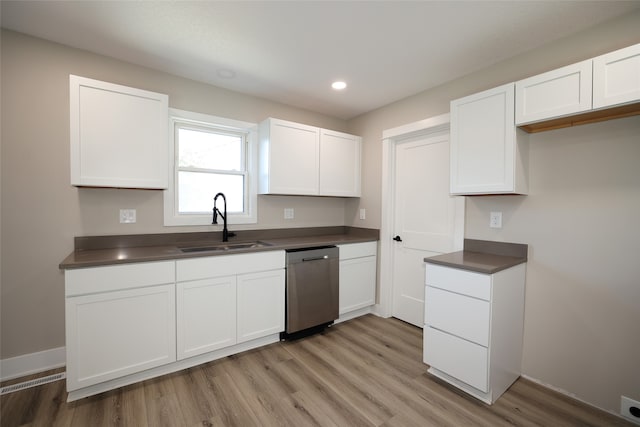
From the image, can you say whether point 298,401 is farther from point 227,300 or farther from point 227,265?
point 227,265

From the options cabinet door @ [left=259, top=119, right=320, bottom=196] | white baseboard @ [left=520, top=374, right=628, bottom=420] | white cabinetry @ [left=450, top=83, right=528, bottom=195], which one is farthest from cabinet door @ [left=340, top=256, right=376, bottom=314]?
white baseboard @ [left=520, top=374, right=628, bottom=420]

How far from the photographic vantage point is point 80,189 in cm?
221

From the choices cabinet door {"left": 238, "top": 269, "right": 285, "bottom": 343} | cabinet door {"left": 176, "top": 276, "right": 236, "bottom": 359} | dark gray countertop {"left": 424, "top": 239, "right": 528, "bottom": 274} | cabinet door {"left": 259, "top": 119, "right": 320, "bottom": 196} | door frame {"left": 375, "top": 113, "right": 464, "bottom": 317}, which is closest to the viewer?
dark gray countertop {"left": 424, "top": 239, "right": 528, "bottom": 274}

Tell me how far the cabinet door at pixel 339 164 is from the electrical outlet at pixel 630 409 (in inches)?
106

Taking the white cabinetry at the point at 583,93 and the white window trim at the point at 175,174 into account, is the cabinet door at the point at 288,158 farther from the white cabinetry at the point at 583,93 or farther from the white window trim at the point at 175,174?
the white cabinetry at the point at 583,93

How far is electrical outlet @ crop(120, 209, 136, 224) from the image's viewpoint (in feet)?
7.75

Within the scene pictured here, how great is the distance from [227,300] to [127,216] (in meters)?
1.12

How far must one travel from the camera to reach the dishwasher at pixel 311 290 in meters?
2.62

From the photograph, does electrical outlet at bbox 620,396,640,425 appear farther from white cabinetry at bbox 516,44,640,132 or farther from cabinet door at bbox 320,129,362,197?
cabinet door at bbox 320,129,362,197

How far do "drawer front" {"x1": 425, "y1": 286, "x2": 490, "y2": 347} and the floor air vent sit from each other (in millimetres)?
2763

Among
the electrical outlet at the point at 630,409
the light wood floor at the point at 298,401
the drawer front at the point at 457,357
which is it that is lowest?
the light wood floor at the point at 298,401

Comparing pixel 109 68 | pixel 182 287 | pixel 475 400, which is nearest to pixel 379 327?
pixel 475 400

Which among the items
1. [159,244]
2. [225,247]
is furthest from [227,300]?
[159,244]

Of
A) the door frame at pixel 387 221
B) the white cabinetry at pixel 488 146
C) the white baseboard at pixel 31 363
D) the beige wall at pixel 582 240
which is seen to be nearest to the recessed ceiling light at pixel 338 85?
the door frame at pixel 387 221
